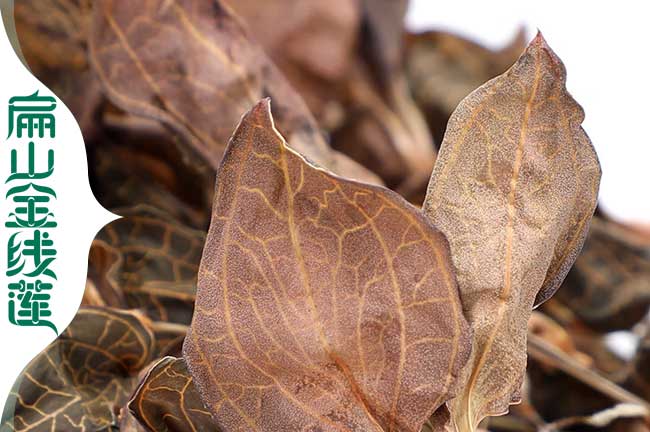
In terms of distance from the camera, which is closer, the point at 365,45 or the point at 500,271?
the point at 500,271

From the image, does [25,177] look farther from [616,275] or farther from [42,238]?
[616,275]

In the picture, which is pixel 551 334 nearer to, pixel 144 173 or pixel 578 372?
pixel 578 372

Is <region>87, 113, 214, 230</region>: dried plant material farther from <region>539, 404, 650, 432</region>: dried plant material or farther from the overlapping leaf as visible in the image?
<region>539, 404, 650, 432</region>: dried plant material

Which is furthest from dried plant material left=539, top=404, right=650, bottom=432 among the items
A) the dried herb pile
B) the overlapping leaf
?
the overlapping leaf

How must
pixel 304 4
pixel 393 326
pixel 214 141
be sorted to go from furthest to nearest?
1. pixel 304 4
2. pixel 214 141
3. pixel 393 326

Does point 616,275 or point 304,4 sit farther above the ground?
point 304,4

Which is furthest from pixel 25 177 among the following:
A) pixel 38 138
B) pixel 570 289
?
pixel 570 289

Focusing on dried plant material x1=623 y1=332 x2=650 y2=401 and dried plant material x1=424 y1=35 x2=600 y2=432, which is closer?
dried plant material x1=424 y1=35 x2=600 y2=432
